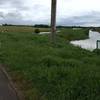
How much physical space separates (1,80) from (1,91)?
2.11 meters

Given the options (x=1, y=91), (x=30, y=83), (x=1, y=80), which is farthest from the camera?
(x=1, y=80)

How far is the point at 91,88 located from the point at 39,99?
53.8 inches

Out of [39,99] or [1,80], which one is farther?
[1,80]

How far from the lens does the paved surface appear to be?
9711mm

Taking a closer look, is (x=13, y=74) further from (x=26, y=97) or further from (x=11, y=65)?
(x=26, y=97)

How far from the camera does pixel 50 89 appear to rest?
10.1 meters

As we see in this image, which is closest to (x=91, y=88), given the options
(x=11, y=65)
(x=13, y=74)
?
(x=13, y=74)

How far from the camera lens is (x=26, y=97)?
31.5 ft

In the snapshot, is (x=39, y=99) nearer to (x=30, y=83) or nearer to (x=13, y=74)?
(x=30, y=83)

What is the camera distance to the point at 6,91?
10586 mm

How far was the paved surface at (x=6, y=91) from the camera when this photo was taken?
9.71 metres

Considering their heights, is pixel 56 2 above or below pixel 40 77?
above

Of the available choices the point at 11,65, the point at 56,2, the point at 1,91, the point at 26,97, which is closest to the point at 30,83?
the point at 1,91

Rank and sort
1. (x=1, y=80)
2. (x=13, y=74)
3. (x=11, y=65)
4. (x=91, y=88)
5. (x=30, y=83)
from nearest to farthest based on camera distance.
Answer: (x=91, y=88) < (x=30, y=83) < (x=1, y=80) < (x=13, y=74) < (x=11, y=65)
